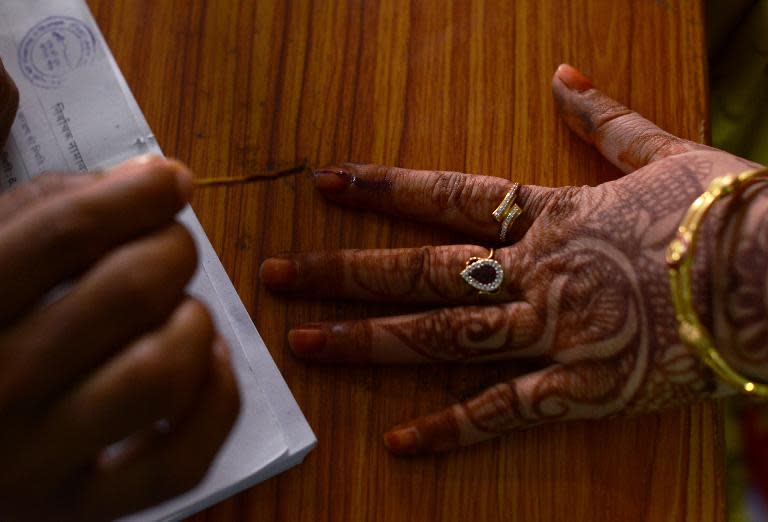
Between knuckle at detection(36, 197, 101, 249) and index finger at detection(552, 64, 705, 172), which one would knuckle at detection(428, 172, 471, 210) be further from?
knuckle at detection(36, 197, 101, 249)

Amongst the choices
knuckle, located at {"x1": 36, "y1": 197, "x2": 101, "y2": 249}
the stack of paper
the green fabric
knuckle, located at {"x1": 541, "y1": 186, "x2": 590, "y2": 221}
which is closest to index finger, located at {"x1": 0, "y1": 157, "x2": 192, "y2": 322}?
knuckle, located at {"x1": 36, "y1": 197, "x2": 101, "y2": 249}

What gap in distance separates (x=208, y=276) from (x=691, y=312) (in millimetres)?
394

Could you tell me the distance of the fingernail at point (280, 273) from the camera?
0.57 metres

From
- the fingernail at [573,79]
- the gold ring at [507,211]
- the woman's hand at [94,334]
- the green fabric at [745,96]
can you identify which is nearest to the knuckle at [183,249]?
the woman's hand at [94,334]

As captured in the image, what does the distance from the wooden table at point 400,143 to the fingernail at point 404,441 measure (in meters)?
0.01

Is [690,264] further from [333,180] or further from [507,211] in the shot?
[333,180]

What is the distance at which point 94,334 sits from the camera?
315 millimetres

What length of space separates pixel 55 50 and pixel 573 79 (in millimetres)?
491

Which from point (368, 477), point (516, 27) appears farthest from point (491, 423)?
point (516, 27)

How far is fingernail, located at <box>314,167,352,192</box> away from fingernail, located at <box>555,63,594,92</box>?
8.8 inches

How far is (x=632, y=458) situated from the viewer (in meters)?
0.55

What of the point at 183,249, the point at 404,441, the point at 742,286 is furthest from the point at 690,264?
the point at 183,249

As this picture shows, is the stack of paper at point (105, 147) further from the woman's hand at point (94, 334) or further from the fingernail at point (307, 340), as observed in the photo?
the woman's hand at point (94, 334)

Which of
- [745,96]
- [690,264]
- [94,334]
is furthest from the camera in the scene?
[745,96]
